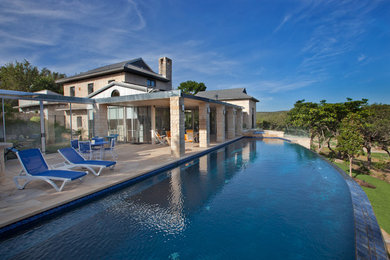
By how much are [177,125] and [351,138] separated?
8949mm

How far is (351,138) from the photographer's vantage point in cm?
966

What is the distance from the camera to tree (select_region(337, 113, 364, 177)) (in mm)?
9430

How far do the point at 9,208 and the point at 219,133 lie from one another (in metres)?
13.2

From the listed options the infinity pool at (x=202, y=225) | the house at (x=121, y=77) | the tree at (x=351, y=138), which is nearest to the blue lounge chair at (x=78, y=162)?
the infinity pool at (x=202, y=225)

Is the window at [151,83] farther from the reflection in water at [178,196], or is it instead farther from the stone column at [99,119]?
the reflection in water at [178,196]

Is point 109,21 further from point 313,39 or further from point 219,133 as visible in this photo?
point 313,39

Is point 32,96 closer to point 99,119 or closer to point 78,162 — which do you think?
point 99,119

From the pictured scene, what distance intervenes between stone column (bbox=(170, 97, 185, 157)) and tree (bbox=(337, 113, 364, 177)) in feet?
27.9

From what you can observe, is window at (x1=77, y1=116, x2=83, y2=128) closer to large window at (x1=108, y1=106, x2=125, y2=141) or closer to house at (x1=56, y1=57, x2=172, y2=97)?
large window at (x1=108, y1=106, x2=125, y2=141)

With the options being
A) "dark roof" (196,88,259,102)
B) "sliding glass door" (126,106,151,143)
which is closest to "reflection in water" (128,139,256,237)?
"sliding glass door" (126,106,151,143)

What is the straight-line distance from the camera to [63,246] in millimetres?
3131

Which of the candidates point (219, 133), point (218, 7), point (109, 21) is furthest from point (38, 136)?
point (218, 7)

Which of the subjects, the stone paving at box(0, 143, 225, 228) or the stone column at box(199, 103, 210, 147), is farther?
the stone column at box(199, 103, 210, 147)

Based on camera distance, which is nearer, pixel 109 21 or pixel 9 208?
pixel 9 208
